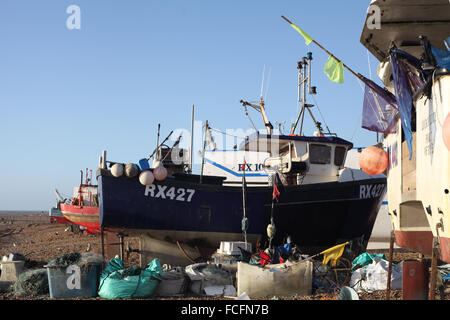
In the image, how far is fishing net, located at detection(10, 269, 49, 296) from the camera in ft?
27.2

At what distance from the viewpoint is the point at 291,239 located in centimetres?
1209

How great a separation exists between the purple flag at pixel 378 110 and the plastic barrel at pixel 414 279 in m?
3.09

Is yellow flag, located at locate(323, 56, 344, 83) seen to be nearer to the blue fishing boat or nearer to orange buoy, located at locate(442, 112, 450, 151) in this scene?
the blue fishing boat

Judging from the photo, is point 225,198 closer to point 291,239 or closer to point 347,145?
point 291,239

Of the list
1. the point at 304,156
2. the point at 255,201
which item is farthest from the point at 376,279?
the point at 304,156

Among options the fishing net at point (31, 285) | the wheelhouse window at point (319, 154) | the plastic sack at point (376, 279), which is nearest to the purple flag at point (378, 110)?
the plastic sack at point (376, 279)

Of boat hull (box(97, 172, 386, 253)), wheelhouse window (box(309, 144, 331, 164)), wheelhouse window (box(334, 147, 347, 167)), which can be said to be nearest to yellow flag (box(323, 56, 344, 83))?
boat hull (box(97, 172, 386, 253))

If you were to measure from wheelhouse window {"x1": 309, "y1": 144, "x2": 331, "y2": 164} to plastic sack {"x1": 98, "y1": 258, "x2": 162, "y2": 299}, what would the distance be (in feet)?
22.8

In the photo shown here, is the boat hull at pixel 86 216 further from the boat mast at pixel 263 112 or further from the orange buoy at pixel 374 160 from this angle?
the orange buoy at pixel 374 160

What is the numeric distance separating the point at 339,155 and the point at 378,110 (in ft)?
17.2

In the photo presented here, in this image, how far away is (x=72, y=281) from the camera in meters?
7.94
